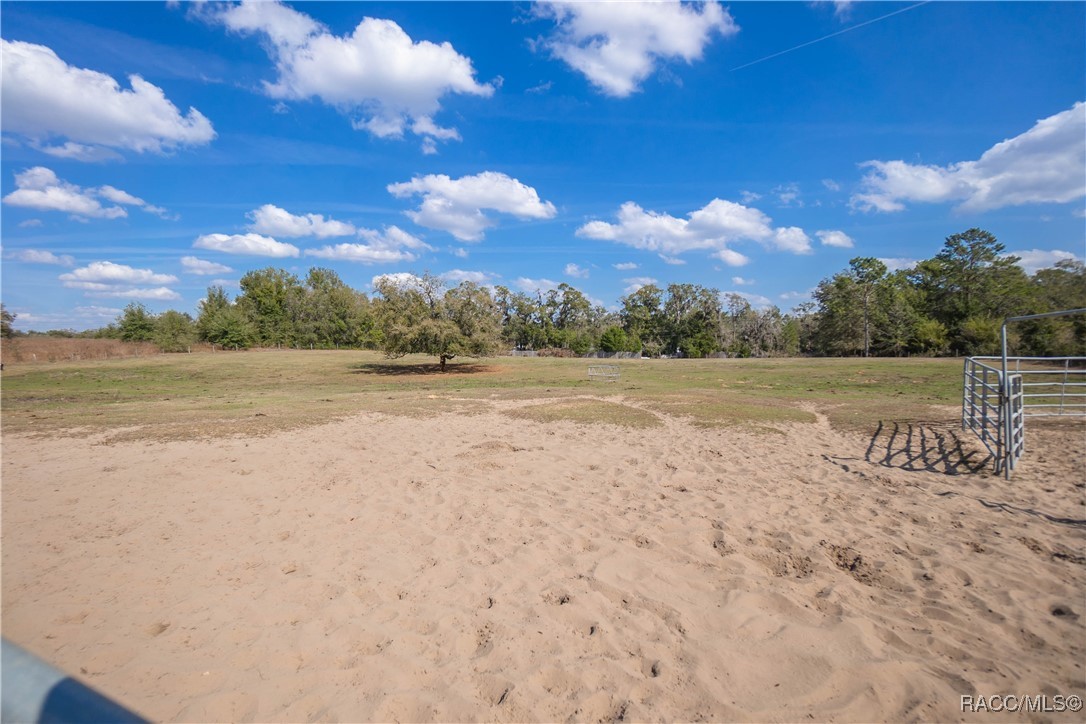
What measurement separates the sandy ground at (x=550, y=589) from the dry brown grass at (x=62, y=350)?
5209 cm

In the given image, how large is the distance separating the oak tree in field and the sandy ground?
74.8 ft

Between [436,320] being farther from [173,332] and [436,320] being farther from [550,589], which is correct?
[173,332]

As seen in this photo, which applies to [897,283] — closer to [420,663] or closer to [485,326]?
[485,326]

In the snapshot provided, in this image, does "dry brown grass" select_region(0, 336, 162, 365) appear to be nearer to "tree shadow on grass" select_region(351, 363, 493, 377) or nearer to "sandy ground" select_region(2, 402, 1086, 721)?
"tree shadow on grass" select_region(351, 363, 493, 377)

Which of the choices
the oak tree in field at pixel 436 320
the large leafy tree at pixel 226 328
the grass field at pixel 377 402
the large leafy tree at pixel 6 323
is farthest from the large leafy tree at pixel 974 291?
the large leafy tree at pixel 6 323

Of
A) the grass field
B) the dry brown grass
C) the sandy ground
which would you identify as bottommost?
the sandy ground

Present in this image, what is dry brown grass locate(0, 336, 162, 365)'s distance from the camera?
43.9 metres

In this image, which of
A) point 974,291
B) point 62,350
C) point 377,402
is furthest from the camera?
point 974,291

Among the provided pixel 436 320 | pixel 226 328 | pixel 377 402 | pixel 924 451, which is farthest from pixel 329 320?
pixel 924 451

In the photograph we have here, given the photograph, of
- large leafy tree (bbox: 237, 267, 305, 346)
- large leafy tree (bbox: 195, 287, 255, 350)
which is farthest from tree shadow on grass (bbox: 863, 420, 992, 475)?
large leafy tree (bbox: 237, 267, 305, 346)

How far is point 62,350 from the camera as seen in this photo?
4762cm

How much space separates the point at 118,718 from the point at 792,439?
37.8 ft

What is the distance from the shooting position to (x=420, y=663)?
3.46 m

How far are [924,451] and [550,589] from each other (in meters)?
8.93
